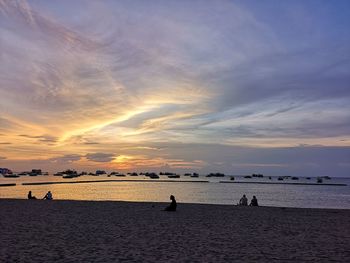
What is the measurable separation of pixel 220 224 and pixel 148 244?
784 cm

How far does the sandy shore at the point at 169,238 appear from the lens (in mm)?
12836

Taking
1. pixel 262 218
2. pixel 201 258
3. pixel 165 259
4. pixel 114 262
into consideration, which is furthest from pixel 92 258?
pixel 262 218

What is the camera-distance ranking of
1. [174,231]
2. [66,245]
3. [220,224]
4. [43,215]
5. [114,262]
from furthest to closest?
[43,215], [220,224], [174,231], [66,245], [114,262]

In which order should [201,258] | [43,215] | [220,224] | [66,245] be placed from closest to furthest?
[201,258] < [66,245] < [220,224] < [43,215]

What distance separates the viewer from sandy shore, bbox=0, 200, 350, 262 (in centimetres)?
1284

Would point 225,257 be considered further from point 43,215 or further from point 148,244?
point 43,215

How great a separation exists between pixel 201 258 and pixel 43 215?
1511 cm

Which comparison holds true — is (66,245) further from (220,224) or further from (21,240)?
(220,224)

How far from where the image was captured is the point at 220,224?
71.8 ft

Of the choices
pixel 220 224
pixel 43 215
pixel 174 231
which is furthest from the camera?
pixel 43 215

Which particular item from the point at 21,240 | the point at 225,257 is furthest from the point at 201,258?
the point at 21,240

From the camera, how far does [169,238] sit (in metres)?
16.6

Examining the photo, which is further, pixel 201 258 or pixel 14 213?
pixel 14 213

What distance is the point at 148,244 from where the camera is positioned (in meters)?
14.9
